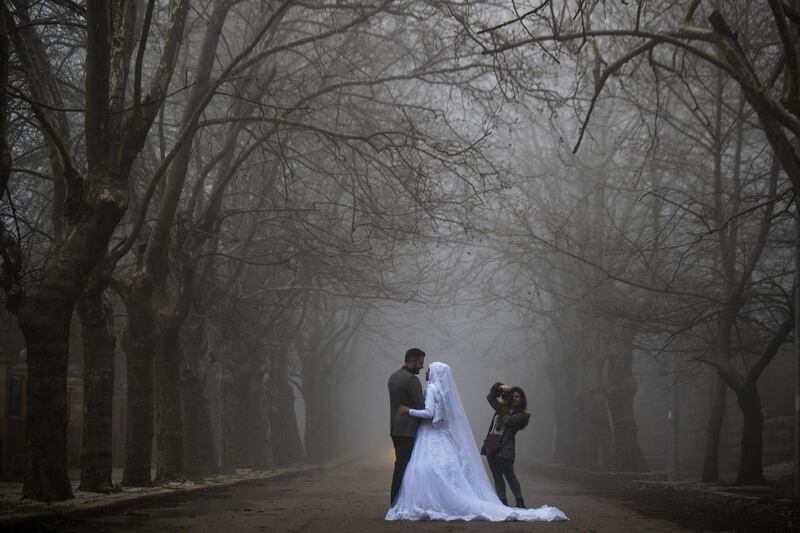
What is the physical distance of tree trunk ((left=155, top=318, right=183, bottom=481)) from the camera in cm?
2056

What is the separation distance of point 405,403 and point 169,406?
8855 millimetres

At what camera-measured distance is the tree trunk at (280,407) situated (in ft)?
118

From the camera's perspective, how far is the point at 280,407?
36.4m

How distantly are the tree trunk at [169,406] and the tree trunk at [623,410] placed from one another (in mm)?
16190

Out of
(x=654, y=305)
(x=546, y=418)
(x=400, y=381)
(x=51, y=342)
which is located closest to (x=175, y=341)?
(x=51, y=342)

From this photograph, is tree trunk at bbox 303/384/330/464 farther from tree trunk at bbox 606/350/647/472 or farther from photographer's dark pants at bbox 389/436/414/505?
photographer's dark pants at bbox 389/436/414/505

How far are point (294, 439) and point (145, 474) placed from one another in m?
20.6

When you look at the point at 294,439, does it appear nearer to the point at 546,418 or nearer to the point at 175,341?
the point at 175,341

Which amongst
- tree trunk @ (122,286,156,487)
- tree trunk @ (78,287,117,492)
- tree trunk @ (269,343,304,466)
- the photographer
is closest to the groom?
the photographer

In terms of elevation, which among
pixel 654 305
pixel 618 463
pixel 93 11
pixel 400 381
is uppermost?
pixel 93 11

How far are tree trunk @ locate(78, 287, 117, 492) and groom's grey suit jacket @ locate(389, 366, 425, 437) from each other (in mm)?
5675

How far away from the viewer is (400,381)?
1323 cm

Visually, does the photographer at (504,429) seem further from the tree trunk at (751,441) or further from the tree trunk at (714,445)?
the tree trunk at (714,445)

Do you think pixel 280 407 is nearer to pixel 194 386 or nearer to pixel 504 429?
pixel 194 386
